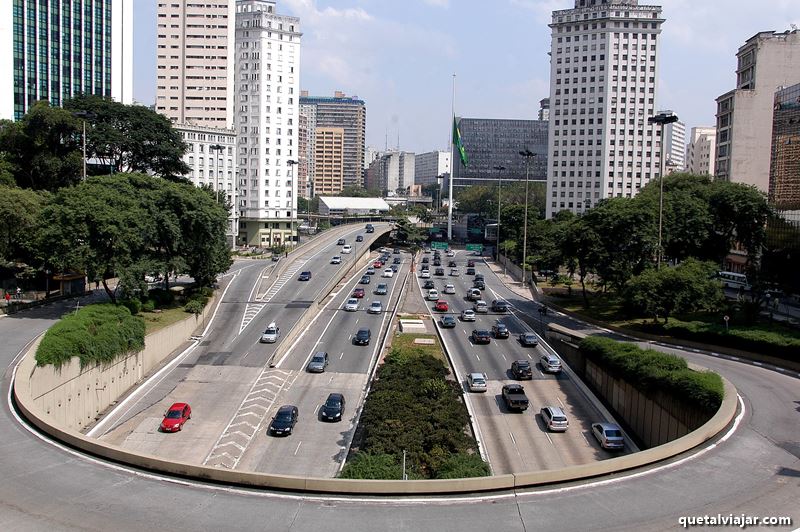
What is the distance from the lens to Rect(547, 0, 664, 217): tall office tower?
14388cm

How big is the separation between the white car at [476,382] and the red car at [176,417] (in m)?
17.2

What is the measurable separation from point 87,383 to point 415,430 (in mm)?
18921

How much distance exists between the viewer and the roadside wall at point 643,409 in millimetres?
34250

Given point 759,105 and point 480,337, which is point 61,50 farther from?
point 759,105

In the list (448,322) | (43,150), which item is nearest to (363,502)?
(448,322)

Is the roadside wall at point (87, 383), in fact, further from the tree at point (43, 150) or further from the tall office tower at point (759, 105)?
the tall office tower at point (759, 105)

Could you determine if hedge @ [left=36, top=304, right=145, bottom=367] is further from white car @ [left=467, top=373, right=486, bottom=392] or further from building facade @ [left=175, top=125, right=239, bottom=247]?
building facade @ [left=175, top=125, right=239, bottom=247]

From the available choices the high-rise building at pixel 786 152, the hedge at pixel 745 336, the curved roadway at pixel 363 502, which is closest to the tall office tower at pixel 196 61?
the high-rise building at pixel 786 152

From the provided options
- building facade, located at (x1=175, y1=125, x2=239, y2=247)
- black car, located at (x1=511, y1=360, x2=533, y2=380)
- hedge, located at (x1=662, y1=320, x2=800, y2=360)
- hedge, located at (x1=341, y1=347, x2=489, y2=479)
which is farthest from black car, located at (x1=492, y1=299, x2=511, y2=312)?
building facade, located at (x1=175, y1=125, x2=239, y2=247)

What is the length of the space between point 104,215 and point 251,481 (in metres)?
36.0

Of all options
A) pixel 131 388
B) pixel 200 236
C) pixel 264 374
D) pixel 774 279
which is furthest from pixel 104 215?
pixel 774 279

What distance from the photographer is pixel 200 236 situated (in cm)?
5888

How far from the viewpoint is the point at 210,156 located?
127 meters

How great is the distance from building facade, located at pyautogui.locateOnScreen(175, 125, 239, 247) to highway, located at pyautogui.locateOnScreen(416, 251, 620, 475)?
71.9 m
